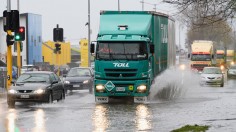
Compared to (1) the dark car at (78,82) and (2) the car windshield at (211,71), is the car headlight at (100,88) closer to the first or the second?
(1) the dark car at (78,82)

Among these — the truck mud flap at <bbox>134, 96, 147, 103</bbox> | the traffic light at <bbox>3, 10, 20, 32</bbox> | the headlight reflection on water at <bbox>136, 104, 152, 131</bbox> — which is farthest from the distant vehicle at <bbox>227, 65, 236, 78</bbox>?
the headlight reflection on water at <bbox>136, 104, 152, 131</bbox>

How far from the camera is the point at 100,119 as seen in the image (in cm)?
2039

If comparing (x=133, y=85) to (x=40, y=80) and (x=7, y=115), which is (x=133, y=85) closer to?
(x=40, y=80)

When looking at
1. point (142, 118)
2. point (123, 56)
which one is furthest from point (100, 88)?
point (142, 118)

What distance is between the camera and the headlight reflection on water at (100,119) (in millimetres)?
17984

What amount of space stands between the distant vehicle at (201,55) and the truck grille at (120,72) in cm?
4561

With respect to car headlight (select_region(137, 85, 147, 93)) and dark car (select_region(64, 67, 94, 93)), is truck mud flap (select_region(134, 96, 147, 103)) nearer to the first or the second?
car headlight (select_region(137, 85, 147, 93))

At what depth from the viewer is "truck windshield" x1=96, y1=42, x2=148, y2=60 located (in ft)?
86.8

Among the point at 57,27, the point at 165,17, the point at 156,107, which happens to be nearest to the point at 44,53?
the point at 57,27

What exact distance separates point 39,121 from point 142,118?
3.20 metres

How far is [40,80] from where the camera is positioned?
27.7m

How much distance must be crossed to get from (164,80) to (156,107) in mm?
6913

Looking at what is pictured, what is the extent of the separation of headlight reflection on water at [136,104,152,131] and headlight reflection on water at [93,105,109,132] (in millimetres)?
939

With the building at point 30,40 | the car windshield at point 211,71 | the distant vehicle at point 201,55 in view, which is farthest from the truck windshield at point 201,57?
the building at point 30,40
